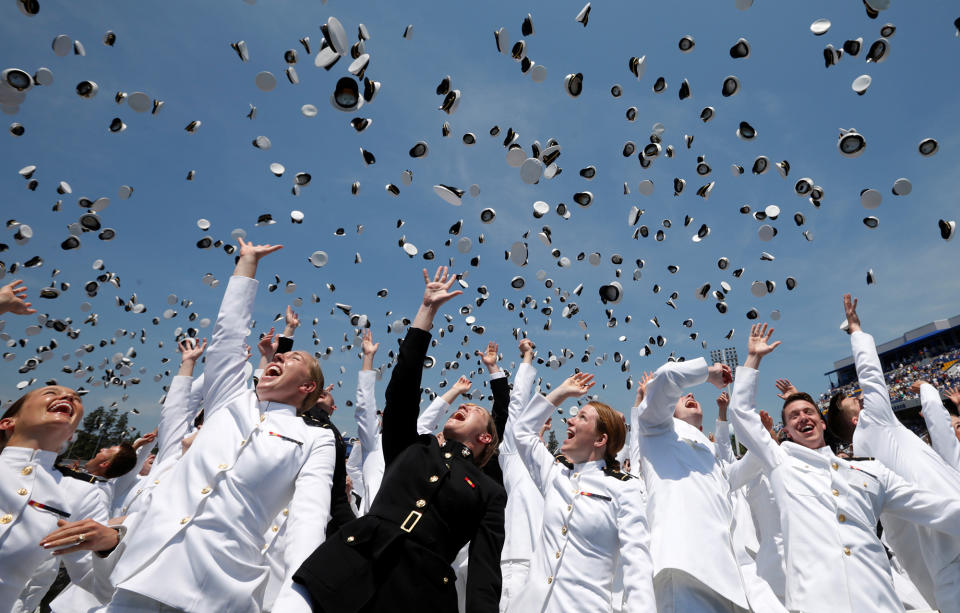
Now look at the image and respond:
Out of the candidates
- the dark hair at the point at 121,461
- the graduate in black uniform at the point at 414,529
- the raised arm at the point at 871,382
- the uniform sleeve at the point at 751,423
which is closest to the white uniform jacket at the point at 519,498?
the uniform sleeve at the point at 751,423

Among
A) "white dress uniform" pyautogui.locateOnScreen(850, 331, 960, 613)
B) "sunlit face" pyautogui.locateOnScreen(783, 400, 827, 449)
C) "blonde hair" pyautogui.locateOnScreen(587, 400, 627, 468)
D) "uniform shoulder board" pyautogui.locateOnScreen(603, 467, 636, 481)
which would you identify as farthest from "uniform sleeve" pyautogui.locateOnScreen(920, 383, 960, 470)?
"uniform shoulder board" pyautogui.locateOnScreen(603, 467, 636, 481)

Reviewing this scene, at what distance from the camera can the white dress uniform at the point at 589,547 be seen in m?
3.45

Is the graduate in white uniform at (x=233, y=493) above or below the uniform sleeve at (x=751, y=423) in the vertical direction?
below

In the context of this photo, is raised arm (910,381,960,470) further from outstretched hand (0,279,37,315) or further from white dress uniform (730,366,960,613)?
outstretched hand (0,279,37,315)

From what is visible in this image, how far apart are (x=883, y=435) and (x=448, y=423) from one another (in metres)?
4.74

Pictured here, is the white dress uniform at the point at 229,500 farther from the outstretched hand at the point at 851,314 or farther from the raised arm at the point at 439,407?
the outstretched hand at the point at 851,314

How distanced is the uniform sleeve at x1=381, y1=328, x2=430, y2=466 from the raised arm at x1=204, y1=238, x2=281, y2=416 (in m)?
1.16

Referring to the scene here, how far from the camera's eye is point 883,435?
17.1ft

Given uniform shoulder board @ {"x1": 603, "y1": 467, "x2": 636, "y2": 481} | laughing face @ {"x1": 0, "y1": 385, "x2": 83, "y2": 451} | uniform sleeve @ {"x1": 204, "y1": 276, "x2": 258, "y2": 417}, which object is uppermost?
uniform shoulder board @ {"x1": 603, "y1": 467, "x2": 636, "y2": 481}

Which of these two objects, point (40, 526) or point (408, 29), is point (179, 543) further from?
point (408, 29)

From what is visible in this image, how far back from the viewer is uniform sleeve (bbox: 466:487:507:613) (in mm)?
2564

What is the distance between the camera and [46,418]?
3611mm

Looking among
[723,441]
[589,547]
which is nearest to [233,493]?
A: [589,547]

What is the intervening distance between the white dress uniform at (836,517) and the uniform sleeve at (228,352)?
4.33 meters
